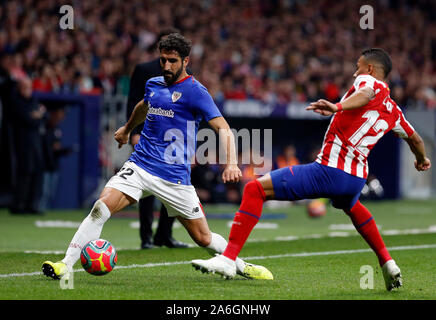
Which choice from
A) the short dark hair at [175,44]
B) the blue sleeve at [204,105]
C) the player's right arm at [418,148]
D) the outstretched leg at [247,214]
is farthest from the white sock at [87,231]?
the player's right arm at [418,148]

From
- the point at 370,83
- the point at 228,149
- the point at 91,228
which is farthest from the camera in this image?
the point at 91,228

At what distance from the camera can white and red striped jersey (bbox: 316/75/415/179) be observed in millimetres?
6672

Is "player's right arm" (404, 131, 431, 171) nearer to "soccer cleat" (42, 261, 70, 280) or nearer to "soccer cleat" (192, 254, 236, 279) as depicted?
"soccer cleat" (192, 254, 236, 279)

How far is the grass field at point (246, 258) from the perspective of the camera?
634cm

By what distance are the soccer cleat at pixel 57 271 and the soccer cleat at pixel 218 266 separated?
1.09 metres

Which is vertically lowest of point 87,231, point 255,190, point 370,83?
point 87,231

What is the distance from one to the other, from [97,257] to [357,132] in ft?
7.81

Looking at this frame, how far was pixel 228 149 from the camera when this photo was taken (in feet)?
22.3

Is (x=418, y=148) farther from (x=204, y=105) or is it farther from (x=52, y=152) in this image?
(x=52, y=152)

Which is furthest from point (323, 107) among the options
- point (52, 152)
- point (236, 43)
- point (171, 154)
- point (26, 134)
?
point (236, 43)
